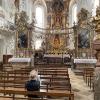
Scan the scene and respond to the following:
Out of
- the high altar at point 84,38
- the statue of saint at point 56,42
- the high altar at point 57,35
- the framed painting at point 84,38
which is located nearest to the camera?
the high altar at point 84,38

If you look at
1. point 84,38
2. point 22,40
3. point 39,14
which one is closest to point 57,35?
point 39,14

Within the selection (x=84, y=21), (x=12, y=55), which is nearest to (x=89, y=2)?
(x=84, y=21)

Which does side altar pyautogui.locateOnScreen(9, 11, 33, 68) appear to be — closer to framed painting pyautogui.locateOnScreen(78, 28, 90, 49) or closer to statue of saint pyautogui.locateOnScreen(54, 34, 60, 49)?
framed painting pyautogui.locateOnScreen(78, 28, 90, 49)

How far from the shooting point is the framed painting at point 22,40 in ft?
79.1

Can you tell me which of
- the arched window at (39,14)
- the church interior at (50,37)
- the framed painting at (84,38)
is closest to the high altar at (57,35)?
the church interior at (50,37)

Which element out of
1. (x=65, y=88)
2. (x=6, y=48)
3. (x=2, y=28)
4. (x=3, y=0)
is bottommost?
(x=65, y=88)

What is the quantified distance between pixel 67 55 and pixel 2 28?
8.04m

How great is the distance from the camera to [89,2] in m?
26.4

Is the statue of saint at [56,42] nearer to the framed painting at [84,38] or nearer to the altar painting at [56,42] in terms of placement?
the altar painting at [56,42]

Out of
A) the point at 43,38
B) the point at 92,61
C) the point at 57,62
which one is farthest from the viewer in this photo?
the point at 43,38

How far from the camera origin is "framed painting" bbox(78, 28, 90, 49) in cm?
2398

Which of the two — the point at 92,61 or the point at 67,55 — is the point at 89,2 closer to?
the point at 67,55

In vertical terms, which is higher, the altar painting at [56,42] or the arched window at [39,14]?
the arched window at [39,14]

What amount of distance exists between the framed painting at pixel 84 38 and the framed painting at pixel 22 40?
191 inches
